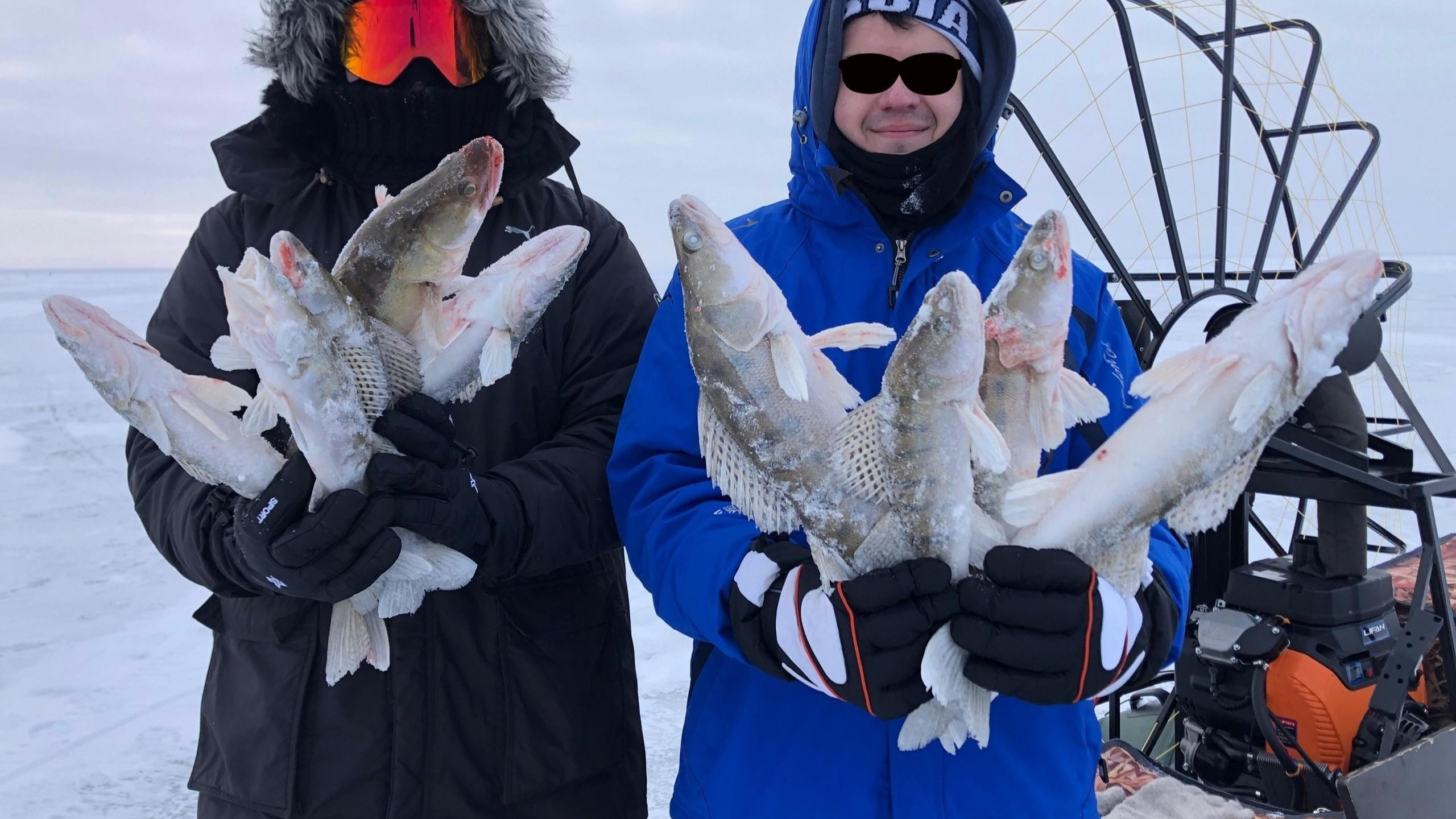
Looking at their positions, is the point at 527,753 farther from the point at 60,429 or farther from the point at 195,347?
the point at 60,429

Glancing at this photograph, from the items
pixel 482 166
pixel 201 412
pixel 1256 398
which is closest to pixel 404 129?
pixel 482 166

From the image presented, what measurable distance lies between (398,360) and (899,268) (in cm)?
101

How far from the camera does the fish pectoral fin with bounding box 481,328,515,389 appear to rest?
1.78 meters

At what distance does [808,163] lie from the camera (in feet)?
6.45

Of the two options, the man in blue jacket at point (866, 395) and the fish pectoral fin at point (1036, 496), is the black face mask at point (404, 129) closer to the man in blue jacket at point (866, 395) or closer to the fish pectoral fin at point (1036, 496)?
the man in blue jacket at point (866, 395)

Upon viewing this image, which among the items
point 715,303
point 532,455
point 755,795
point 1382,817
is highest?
point 715,303

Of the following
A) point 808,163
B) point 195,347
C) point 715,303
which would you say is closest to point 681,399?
point 715,303

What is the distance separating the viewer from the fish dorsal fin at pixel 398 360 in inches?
70.5

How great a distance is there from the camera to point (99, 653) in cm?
484

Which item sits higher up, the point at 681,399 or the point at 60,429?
the point at 681,399

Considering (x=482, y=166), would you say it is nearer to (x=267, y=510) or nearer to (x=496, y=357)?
(x=496, y=357)

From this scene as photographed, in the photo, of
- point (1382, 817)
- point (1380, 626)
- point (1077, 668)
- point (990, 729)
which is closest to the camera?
point (1077, 668)

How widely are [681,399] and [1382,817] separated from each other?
248cm

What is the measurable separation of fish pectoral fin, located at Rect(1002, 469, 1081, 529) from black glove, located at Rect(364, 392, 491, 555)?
40.0 inches
